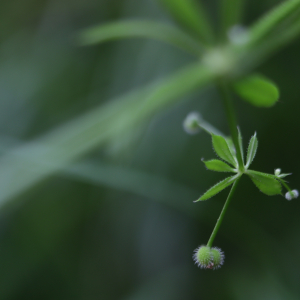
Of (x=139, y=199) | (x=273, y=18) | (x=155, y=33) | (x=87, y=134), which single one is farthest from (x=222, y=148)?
(x=139, y=199)

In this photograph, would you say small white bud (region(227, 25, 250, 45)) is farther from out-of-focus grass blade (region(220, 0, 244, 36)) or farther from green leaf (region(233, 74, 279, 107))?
green leaf (region(233, 74, 279, 107))

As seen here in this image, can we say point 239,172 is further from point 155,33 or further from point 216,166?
point 155,33

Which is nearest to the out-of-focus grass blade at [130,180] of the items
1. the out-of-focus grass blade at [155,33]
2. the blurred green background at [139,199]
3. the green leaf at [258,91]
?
the blurred green background at [139,199]

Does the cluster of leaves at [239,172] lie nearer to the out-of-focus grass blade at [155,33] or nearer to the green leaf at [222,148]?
the green leaf at [222,148]

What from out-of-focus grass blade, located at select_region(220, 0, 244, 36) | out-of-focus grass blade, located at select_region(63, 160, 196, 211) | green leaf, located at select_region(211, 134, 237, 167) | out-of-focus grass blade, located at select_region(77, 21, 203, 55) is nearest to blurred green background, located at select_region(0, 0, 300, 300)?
out-of-focus grass blade, located at select_region(63, 160, 196, 211)

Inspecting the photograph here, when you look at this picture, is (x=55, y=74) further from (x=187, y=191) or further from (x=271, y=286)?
(x=271, y=286)

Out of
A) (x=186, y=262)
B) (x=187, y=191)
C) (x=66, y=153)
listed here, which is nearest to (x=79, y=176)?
(x=66, y=153)
